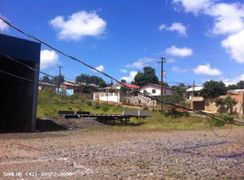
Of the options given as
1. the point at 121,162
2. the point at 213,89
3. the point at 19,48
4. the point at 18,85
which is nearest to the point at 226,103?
the point at 213,89

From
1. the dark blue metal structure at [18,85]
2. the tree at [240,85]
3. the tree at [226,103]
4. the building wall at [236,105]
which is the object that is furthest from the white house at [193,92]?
the dark blue metal structure at [18,85]

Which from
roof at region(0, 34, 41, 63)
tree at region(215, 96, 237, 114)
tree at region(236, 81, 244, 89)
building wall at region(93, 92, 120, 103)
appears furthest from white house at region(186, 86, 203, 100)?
roof at region(0, 34, 41, 63)

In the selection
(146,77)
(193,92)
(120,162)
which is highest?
(146,77)

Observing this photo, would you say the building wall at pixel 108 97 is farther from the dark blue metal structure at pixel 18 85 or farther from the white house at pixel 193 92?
the dark blue metal structure at pixel 18 85

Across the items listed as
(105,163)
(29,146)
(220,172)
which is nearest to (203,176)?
(220,172)

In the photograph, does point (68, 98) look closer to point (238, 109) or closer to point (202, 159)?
point (238, 109)

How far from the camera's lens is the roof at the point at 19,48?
99.5 feet

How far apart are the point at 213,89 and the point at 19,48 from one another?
6612cm

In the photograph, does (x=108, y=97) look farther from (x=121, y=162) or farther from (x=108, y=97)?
(x=121, y=162)

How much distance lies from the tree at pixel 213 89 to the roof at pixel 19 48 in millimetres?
62601

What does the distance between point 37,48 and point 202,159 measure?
18.6m

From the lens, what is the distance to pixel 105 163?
14438 mm

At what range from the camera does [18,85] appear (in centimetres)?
3591

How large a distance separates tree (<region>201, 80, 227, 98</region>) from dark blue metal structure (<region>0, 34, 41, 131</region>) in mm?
58165
